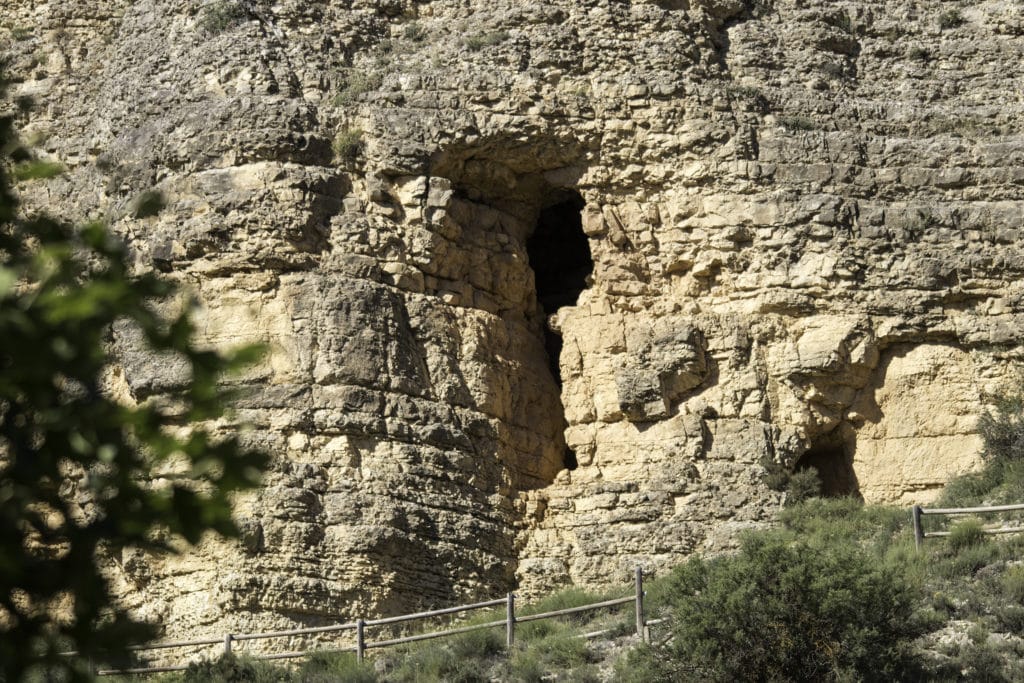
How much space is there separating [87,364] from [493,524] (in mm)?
13071

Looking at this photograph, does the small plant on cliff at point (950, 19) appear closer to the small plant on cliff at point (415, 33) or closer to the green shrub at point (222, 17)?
the small plant on cliff at point (415, 33)

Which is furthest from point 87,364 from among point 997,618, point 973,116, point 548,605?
point 973,116

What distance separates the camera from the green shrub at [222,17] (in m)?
19.3

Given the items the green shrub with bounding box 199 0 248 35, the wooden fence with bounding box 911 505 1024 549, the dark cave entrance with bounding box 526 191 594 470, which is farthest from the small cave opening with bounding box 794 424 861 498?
the green shrub with bounding box 199 0 248 35

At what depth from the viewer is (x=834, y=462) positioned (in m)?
19.0

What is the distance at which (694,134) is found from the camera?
19.2 m

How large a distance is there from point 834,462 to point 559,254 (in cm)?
453

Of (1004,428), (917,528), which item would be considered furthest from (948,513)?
(1004,428)

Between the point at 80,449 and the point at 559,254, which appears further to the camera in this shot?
the point at 559,254

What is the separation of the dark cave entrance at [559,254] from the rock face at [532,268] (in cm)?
63

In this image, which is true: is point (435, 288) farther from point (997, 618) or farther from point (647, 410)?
point (997, 618)

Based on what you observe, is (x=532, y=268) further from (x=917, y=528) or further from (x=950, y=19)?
(x=917, y=528)

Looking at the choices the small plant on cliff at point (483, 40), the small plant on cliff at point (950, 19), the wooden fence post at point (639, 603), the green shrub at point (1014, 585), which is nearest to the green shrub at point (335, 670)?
the wooden fence post at point (639, 603)

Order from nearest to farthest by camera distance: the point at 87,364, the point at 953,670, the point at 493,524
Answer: the point at 87,364, the point at 953,670, the point at 493,524
